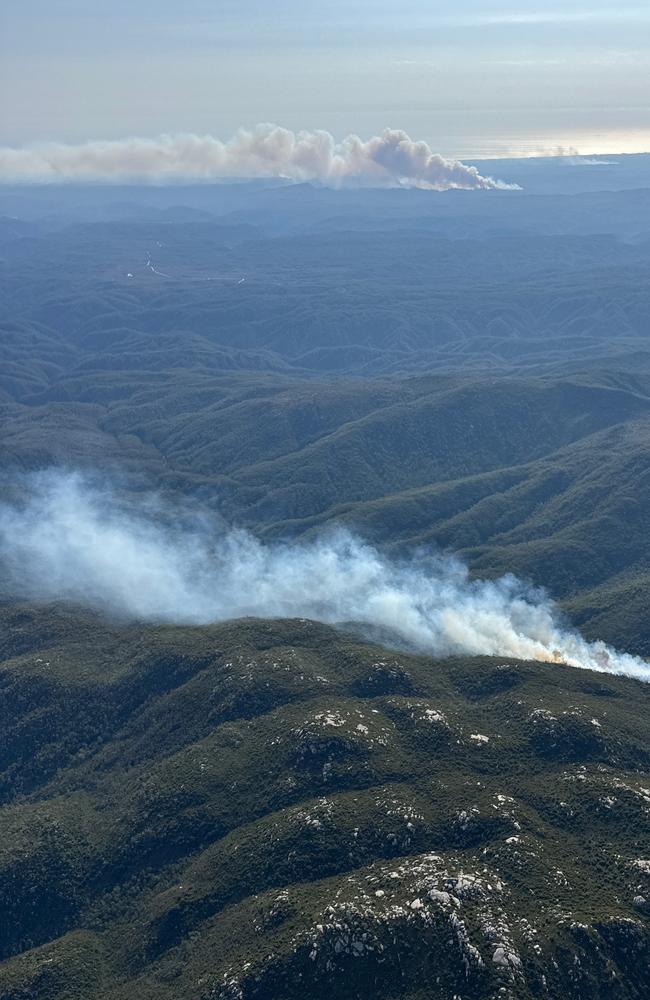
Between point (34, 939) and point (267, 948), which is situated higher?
point (267, 948)

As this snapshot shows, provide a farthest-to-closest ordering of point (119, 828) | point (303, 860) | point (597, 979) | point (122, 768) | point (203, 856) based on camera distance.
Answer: point (122, 768), point (119, 828), point (203, 856), point (303, 860), point (597, 979)

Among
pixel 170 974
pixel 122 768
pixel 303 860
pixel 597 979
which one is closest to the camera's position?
pixel 597 979

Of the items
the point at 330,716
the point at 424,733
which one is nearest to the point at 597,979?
the point at 424,733

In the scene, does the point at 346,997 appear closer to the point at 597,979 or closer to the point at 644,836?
the point at 597,979

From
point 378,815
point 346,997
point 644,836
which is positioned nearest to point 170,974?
point 346,997

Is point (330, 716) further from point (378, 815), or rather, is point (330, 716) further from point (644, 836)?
point (644, 836)

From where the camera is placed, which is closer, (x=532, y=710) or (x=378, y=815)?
(x=378, y=815)

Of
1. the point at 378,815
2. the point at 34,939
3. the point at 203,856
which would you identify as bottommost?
the point at 34,939
